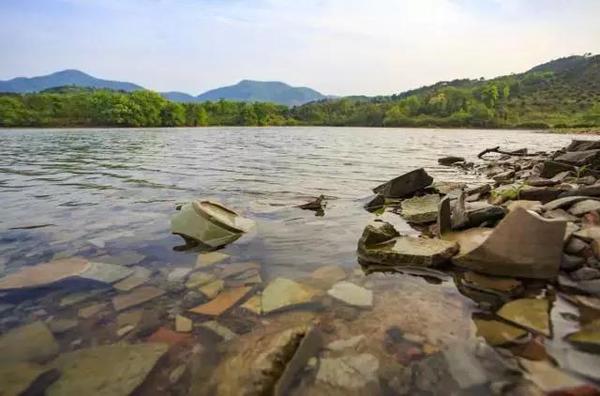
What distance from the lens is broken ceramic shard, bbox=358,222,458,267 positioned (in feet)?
16.7

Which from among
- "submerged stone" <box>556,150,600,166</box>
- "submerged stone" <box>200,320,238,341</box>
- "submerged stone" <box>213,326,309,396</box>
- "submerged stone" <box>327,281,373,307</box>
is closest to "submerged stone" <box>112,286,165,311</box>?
"submerged stone" <box>200,320,238,341</box>

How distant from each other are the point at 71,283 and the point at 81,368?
191 centimetres

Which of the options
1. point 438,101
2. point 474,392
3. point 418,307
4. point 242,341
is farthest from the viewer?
point 438,101

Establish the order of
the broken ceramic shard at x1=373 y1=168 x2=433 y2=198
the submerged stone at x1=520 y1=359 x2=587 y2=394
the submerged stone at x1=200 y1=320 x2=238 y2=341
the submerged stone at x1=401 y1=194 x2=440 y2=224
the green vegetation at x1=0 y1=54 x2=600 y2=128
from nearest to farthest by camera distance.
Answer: the submerged stone at x1=520 y1=359 x2=587 y2=394, the submerged stone at x1=200 y1=320 x2=238 y2=341, the submerged stone at x1=401 y1=194 x2=440 y2=224, the broken ceramic shard at x1=373 y1=168 x2=433 y2=198, the green vegetation at x1=0 y1=54 x2=600 y2=128

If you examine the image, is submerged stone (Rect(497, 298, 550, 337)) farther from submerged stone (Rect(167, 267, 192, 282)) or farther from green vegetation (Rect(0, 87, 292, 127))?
green vegetation (Rect(0, 87, 292, 127))

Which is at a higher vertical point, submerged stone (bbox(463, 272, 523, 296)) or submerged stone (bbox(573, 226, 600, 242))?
submerged stone (bbox(573, 226, 600, 242))

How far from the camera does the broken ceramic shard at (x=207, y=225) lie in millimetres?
A: 6363

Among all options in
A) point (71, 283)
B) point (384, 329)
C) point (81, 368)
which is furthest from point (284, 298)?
point (71, 283)

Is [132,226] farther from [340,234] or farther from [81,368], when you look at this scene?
[81,368]

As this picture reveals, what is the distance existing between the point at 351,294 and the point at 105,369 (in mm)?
2533

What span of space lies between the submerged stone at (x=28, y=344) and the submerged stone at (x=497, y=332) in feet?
12.3

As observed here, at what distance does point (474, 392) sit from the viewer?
2688mm

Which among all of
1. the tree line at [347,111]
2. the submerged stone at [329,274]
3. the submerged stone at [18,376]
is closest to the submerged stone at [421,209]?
the submerged stone at [329,274]

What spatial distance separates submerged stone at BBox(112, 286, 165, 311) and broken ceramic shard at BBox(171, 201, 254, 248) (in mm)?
1746
